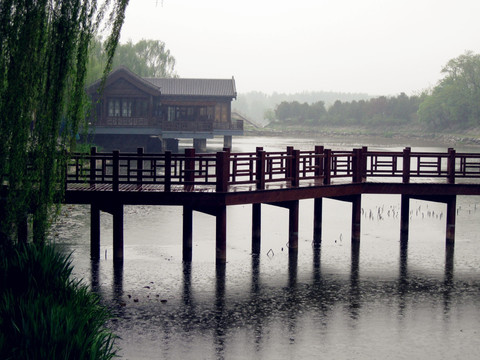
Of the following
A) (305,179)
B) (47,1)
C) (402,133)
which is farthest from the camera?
(402,133)

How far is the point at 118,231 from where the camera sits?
21.6 metres

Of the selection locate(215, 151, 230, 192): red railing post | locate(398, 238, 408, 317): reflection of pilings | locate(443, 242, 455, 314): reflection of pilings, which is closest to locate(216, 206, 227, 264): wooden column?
locate(215, 151, 230, 192): red railing post

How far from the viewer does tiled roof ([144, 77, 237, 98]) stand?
70.5 metres

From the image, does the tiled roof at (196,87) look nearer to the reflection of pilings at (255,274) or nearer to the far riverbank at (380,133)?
the far riverbank at (380,133)

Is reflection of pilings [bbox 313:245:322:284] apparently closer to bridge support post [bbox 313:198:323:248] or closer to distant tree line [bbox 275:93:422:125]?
bridge support post [bbox 313:198:323:248]

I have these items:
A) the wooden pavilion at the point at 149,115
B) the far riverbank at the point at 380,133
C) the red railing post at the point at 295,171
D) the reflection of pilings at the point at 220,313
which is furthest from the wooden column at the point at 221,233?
the far riverbank at the point at 380,133

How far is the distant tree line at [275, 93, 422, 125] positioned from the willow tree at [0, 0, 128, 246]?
11395 centimetres

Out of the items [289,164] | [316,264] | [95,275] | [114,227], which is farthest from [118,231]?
[316,264]

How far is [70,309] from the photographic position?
41.5ft

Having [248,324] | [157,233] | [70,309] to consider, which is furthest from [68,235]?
[70,309]

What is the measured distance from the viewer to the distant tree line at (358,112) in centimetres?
12756

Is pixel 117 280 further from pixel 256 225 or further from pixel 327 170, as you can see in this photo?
Answer: pixel 327 170

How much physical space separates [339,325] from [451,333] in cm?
245

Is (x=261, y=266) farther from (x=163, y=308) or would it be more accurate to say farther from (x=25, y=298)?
(x=25, y=298)
